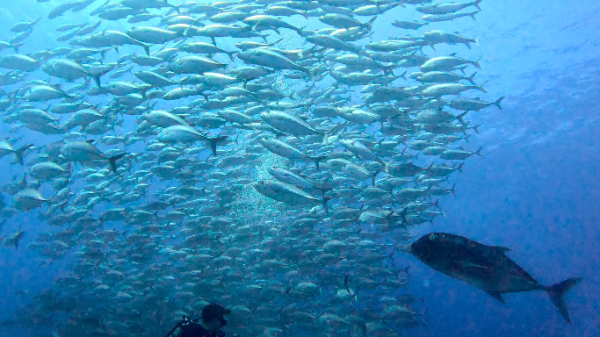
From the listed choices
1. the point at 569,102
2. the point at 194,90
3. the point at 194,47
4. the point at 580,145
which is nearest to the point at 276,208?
the point at 194,90

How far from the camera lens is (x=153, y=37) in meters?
6.54

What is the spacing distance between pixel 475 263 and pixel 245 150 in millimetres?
9097

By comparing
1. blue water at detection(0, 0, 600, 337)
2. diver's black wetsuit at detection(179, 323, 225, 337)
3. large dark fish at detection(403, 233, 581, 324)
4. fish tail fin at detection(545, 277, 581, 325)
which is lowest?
blue water at detection(0, 0, 600, 337)

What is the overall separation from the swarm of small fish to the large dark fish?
2.45 meters

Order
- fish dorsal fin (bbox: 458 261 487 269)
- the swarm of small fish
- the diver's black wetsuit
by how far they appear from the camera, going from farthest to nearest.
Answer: the swarm of small fish < the diver's black wetsuit < fish dorsal fin (bbox: 458 261 487 269)

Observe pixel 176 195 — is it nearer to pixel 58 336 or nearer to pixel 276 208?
pixel 276 208

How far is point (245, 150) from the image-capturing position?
433 inches

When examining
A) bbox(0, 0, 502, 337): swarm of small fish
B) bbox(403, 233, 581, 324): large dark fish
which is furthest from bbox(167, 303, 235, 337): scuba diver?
bbox(403, 233, 581, 324): large dark fish

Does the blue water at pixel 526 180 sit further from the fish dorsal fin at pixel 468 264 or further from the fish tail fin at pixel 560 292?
the fish dorsal fin at pixel 468 264

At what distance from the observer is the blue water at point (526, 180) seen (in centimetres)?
1984

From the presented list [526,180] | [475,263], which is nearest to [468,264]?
[475,263]

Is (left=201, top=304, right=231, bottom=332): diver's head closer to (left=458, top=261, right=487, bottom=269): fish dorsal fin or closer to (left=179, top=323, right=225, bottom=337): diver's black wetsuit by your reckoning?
(left=179, top=323, right=225, bottom=337): diver's black wetsuit

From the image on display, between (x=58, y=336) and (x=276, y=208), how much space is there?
10.1 metres

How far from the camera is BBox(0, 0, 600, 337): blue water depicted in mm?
19844
